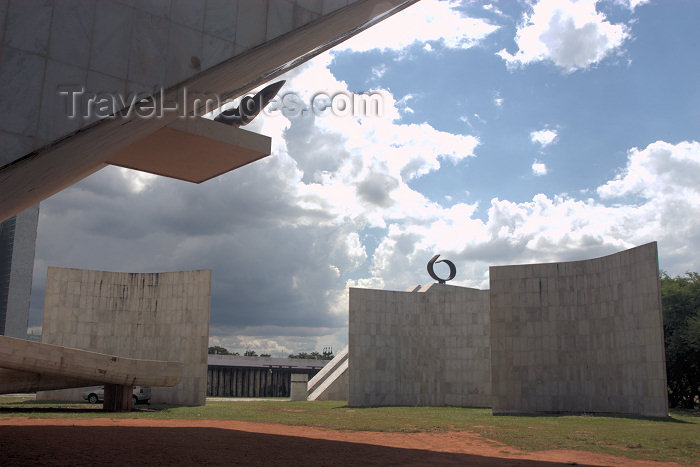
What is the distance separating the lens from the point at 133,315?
33.8 m

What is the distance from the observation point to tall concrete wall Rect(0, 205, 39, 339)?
80125mm

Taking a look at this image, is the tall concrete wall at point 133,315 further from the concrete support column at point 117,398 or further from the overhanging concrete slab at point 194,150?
the overhanging concrete slab at point 194,150

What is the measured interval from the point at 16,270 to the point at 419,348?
65.6 m

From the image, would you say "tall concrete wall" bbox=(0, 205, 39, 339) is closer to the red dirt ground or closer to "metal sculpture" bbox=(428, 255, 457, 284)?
"metal sculpture" bbox=(428, 255, 457, 284)

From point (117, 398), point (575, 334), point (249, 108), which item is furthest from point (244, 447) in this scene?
point (575, 334)

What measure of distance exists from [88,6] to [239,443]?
1037 centimetres

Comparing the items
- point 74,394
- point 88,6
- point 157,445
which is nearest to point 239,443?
point 157,445

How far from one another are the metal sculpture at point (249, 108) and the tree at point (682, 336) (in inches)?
1052

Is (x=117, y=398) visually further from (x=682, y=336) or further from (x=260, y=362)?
(x=260, y=362)

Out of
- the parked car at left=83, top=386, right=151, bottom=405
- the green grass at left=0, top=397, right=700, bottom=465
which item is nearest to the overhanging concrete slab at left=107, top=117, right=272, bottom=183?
the green grass at left=0, top=397, right=700, bottom=465

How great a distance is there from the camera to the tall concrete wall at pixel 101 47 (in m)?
7.68

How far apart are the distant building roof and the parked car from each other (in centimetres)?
1791

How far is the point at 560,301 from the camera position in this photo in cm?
2981

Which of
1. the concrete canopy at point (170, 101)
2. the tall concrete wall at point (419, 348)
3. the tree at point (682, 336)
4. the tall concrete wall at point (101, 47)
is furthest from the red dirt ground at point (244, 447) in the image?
the tree at point (682, 336)
